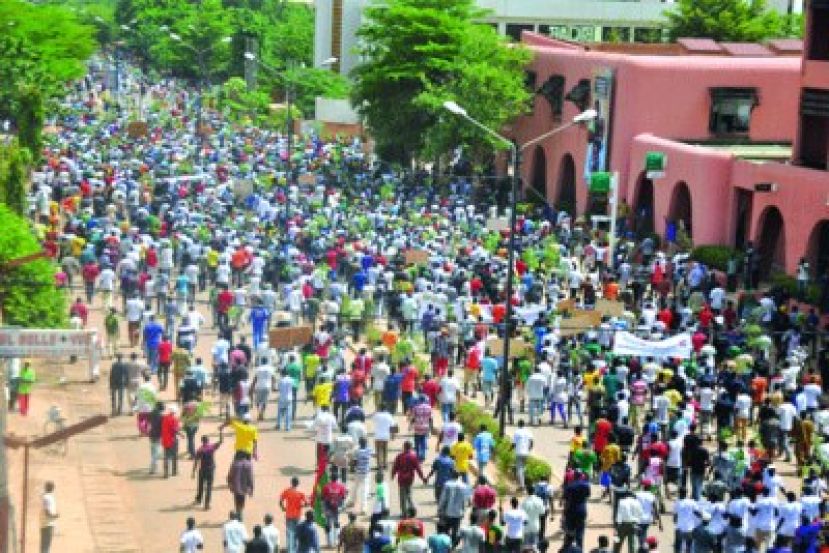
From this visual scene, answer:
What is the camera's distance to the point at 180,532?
86.8 feet

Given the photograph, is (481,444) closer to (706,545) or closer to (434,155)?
(706,545)

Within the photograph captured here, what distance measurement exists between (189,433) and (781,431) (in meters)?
9.14

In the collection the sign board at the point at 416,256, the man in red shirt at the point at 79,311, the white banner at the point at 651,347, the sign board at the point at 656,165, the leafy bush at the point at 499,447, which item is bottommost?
the leafy bush at the point at 499,447

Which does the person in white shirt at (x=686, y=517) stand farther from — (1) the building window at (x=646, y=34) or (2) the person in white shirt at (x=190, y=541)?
(1) the building window at (x=646, y=34)

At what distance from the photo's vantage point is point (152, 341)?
34.4 meters

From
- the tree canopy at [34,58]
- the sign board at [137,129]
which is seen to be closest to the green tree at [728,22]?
the sign board at [137,129]

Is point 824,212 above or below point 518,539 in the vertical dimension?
above

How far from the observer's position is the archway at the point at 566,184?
61.2 metres

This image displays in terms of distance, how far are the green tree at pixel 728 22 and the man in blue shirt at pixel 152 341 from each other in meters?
48.0

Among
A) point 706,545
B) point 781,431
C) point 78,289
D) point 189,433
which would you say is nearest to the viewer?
point 706,545

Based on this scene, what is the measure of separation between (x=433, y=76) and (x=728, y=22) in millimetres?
20675

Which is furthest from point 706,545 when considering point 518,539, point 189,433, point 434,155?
point 434,155

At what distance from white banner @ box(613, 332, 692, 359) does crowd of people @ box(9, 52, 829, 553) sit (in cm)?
15

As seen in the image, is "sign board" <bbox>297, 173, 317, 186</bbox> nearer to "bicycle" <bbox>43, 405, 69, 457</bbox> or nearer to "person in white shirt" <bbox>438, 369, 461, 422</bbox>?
"person in white shirt" <bbox>438, 369, 461, 422</bbox>
